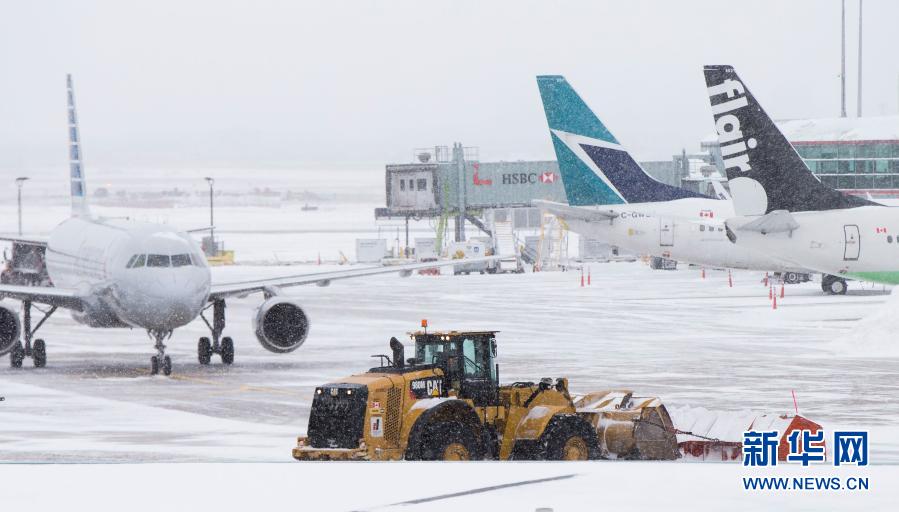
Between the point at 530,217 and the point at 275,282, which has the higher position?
the point at 530,217

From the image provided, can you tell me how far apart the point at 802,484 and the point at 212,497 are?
593 cm

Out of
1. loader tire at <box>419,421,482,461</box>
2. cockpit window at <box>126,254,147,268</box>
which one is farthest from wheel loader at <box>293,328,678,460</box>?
cockpit window at <box>126,254,147,268</box>

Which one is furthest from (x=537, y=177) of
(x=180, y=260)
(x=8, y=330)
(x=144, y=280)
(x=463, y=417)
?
(x=463, y=417)

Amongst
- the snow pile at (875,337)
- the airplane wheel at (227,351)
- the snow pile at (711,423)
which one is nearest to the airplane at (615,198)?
the snow pile at (875,337)

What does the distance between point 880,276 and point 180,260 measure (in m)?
24.6

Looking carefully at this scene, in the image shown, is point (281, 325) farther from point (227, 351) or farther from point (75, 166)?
point (75, 166)

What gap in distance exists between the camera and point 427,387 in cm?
1845

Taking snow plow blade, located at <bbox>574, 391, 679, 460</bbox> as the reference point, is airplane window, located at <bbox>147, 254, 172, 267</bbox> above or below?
above

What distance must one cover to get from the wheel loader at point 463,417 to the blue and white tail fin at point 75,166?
2910cm

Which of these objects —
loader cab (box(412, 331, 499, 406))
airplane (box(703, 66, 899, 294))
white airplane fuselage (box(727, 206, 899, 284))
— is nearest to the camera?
loader cab (box(412, 331, 499, 406))

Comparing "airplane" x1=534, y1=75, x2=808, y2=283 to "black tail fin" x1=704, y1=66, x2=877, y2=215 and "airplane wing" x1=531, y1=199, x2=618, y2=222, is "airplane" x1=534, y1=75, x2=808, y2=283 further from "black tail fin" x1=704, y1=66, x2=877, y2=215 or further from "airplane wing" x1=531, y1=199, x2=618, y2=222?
"black tail fin" x1=704, y1=66, x2=877, y2=215

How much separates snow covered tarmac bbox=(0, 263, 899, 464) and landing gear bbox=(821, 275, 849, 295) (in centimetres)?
101

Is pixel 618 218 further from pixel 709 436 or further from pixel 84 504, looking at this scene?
pixel 84 504

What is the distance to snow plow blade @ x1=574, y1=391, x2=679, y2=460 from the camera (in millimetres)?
19031
